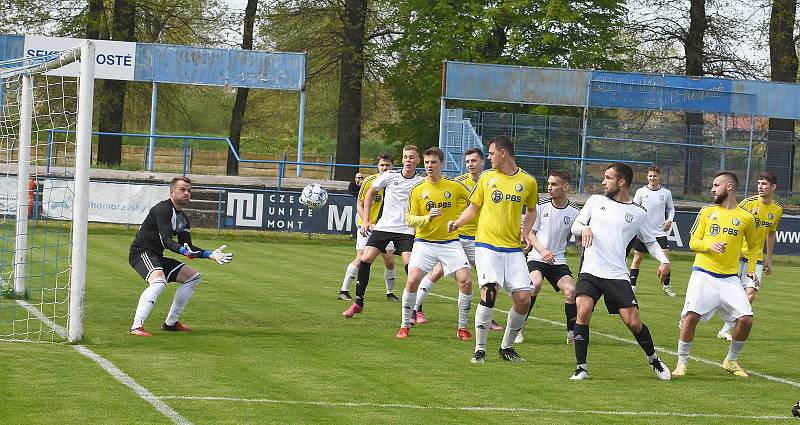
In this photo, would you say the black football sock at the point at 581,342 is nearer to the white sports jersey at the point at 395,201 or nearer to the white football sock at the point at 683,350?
the white football sock at the point at 683,350

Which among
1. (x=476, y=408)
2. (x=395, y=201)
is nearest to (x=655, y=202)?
(x=395, y=201)

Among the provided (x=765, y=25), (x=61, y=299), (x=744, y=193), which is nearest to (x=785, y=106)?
(x=744, y=193)

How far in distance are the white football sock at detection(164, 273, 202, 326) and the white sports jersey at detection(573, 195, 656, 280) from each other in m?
4.48

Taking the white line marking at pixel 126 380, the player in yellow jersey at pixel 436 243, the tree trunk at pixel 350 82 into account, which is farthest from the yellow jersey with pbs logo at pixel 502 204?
the tree trunk at pixel 350 82

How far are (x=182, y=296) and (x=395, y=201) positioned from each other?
11.8ft

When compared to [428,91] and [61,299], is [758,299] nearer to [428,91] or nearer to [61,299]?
[61,299]

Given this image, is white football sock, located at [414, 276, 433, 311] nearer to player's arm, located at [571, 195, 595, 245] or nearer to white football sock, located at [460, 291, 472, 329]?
white football sock, located at [460, 291, 472, 329]

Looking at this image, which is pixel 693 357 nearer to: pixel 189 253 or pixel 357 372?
pixel 357 372

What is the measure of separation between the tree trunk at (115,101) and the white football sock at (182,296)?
3199 centimetres

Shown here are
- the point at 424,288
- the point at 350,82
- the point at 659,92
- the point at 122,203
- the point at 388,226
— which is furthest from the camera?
the point at 350,82

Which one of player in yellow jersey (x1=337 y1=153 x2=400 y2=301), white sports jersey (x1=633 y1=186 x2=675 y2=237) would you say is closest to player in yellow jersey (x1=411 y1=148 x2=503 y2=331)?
player in yellow jersey (x1=337 y1=153 x2=400 y2=301)

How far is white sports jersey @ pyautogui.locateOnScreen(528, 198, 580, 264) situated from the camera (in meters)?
13.2

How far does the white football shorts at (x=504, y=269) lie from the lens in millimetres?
11641

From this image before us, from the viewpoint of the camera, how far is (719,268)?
11484 millimetres
